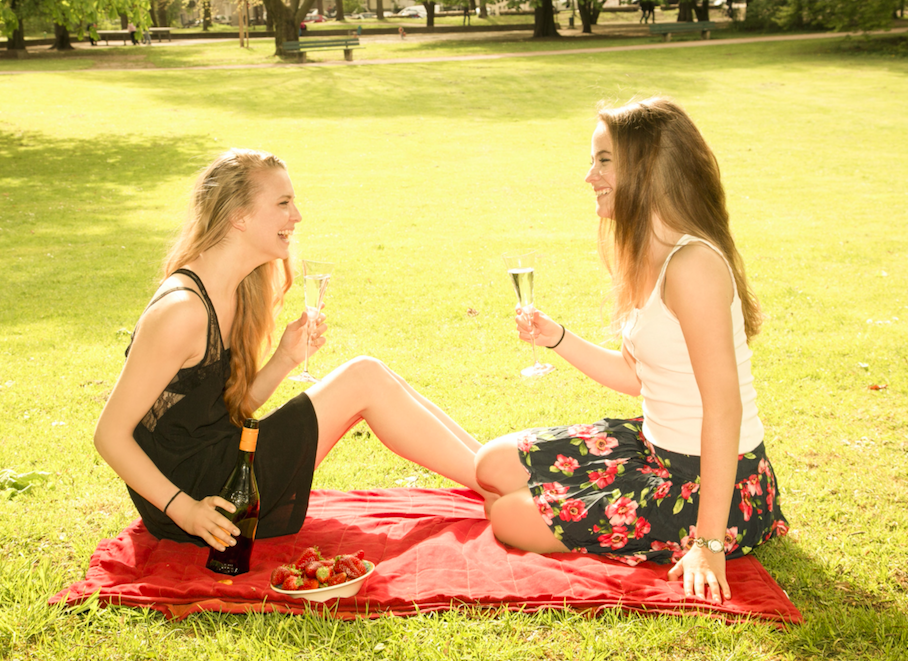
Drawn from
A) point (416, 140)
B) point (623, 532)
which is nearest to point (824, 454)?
point (623, 532)

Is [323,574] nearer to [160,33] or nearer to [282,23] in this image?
[282,23]

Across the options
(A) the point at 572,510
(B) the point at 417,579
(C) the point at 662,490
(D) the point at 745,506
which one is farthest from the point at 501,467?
(D) the point at 745,506

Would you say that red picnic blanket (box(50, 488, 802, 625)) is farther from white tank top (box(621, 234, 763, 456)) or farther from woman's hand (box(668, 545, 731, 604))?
white tank top (box(621, 234, 763, 456))

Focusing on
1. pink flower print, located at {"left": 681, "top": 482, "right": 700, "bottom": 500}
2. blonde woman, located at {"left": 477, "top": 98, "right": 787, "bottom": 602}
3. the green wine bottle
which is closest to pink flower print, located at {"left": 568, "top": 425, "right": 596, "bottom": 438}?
blonde woman, located at {"left": 477, "top": 98, "right": 787, "bottom": 602}

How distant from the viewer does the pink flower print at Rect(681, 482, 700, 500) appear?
3.37 metres

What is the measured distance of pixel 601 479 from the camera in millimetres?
3523

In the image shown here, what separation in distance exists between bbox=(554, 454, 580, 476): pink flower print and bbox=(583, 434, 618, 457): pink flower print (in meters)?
0.10

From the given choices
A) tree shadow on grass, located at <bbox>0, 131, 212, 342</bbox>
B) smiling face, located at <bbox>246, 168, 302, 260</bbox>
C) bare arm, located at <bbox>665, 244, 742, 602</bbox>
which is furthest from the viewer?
tree shadow on grass, located at <bbox>0, 131, 212, 342</bbox>

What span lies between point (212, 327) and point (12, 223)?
10.7m

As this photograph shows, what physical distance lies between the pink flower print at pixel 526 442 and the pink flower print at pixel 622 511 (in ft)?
1.48

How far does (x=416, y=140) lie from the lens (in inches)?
795

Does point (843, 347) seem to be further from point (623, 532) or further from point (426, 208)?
point (426, 208)

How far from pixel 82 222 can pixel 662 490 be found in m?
11.6

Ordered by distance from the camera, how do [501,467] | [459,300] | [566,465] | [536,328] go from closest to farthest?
[566,465]
[501,467]
[536,328]
[459,300]
